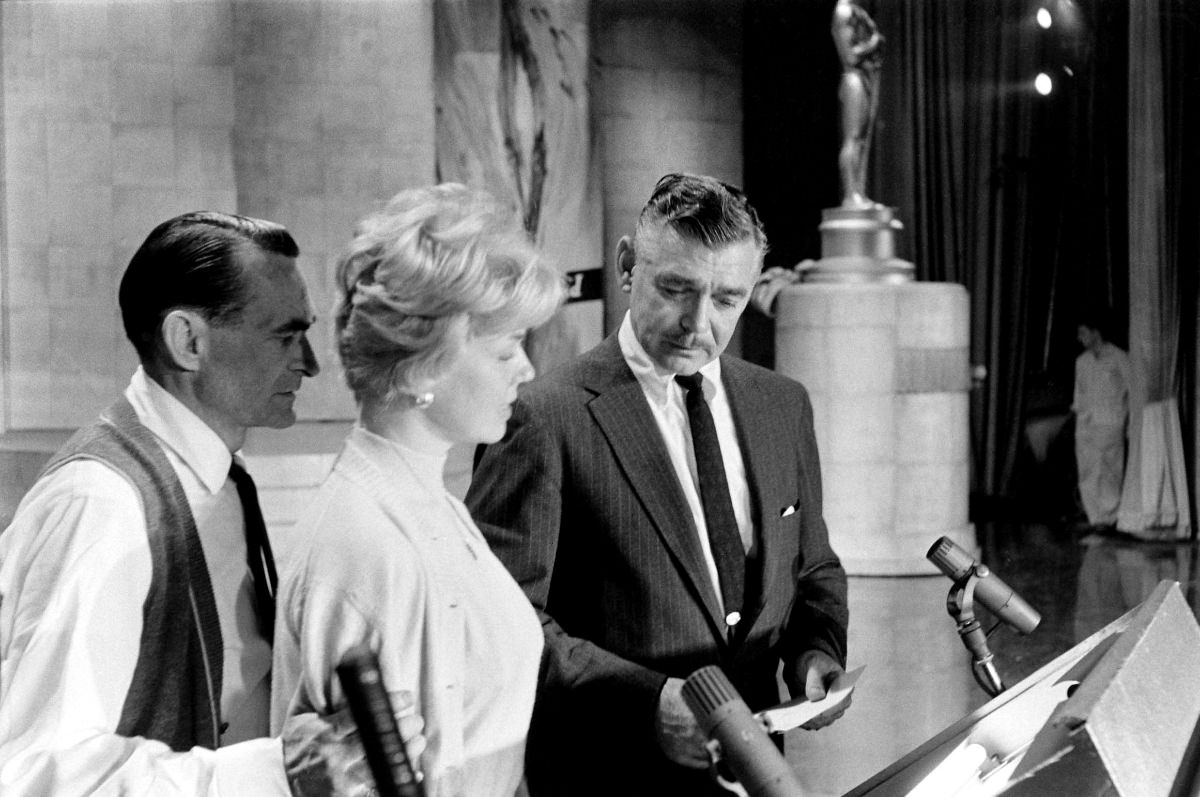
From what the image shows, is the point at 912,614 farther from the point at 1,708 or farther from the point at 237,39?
the point at 1,708

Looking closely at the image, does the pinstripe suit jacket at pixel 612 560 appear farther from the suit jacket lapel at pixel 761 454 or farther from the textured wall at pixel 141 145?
the textured wall at pixel 141 145

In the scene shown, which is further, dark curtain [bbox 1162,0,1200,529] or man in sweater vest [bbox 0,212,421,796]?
dark curtain [bbox 1162,0,1200,529]

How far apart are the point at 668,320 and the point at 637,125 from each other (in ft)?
26.5

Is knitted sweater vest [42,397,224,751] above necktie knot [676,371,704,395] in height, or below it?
below

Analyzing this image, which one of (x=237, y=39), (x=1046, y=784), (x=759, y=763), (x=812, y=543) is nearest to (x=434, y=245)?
(x=759, y=763)

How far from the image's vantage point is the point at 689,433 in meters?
1.86

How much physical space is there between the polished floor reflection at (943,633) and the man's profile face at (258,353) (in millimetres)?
1916

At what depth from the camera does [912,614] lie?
20.1ft

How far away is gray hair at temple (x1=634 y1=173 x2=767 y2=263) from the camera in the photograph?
1.73m

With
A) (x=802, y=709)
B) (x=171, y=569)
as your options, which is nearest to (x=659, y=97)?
(x=802, y=709)

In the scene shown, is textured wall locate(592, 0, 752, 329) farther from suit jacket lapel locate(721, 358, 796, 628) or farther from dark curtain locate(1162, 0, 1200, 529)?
suit jacket lapel locate(721, 358, 796, 628)

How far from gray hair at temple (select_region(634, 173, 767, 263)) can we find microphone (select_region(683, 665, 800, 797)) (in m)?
0.81

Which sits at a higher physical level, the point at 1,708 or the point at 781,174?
the point at 781,174

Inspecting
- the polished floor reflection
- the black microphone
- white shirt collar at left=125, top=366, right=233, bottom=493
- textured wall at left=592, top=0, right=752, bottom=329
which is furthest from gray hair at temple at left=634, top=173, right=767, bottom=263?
textured wall at left=592, top=0, right=752, bottom=329
